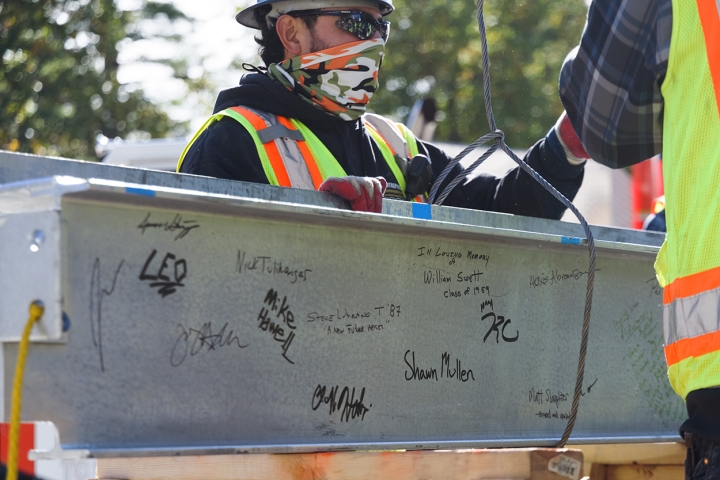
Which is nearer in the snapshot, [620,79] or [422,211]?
[620,79]

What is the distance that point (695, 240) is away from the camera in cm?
202

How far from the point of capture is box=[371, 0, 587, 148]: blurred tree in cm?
1970

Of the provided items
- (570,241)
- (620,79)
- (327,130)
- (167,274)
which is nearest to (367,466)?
(167,274)

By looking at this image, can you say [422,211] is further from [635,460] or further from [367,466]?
[635,460]

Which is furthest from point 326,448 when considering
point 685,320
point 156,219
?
point 685,320

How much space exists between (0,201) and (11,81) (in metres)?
15.0

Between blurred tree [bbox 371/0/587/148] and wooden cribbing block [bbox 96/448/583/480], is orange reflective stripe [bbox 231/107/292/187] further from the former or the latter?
blurred tree [bbox 371/0/587/148]

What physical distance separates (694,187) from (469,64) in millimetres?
18586

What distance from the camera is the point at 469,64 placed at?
2022 cm

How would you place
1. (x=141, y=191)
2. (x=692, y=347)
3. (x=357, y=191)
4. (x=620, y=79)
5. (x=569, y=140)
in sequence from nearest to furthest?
(x=141, y=191), (x=692, y=347), (x=620, y=79), (x=357, y=191), (x=569, y=140)

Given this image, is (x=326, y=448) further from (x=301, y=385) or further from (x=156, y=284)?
(x=156, y=284)

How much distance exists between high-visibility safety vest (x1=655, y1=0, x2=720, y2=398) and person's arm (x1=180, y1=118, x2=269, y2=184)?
1477 millimetres

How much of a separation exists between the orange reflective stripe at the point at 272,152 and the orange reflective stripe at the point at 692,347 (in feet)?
4.57
